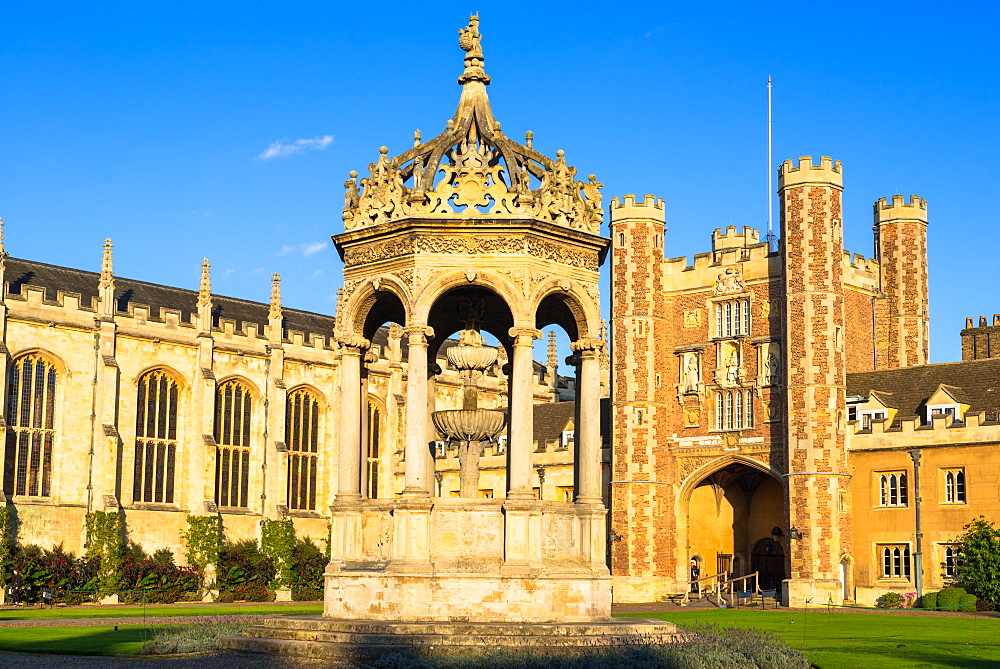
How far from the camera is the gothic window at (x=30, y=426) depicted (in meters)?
49.6

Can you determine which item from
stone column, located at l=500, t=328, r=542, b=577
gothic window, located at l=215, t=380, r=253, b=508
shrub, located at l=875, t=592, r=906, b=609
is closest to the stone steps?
stone column, located at l=500, t=328, r=542, b=577

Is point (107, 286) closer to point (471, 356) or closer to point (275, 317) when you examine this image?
point (275, 317)

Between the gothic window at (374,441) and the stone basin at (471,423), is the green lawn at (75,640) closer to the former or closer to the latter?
the stone basin at (471,423)

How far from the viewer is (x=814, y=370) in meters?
49.4

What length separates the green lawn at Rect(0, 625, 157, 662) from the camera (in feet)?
61.2

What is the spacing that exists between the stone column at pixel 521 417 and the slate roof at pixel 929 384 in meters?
32.8

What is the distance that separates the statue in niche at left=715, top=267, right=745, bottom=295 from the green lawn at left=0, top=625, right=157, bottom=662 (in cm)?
3255

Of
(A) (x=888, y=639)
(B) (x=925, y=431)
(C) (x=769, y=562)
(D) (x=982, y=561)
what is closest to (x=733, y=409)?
(C) (x=769, y=562)

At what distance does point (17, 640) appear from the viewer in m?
21.5

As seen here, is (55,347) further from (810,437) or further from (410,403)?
(410,403)

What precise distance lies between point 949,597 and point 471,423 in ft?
92.1

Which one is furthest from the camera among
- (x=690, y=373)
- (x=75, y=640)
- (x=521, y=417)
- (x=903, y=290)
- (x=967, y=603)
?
(x=903, y=290)

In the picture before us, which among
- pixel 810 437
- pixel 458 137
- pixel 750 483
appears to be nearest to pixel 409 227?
pixel 458 137

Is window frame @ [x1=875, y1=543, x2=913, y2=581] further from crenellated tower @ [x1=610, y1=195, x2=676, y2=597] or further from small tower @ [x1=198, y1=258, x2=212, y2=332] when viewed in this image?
small tower @ [x1=198, y1=258, x2=212, y2=332]
